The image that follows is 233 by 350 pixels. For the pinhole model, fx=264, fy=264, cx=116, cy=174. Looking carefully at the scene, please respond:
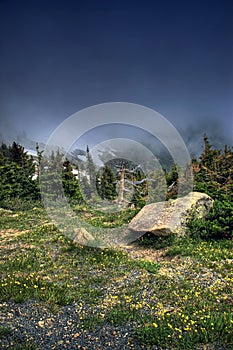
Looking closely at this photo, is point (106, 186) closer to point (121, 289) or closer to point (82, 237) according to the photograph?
point (82, 237)

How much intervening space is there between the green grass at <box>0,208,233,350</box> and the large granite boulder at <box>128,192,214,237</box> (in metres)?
0.78

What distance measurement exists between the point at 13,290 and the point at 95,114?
14.6 m

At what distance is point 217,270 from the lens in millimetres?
11164

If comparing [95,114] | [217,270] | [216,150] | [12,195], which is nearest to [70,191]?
[12,195]

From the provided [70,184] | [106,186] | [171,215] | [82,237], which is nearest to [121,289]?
[82,237]

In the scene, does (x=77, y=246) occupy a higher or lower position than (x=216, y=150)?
lower

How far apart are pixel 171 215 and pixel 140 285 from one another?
24.8 ft

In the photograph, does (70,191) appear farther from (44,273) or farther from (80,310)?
(80,310)

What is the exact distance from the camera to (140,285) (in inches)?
395

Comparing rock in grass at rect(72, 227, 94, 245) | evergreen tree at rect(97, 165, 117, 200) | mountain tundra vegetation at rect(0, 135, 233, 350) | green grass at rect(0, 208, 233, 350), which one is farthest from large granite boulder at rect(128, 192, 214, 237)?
evergreen tree at rect(97, 165, 117, 200)

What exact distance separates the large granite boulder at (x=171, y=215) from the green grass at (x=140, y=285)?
0.78 metres

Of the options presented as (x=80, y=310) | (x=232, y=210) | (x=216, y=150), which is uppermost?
(x=216, y=150)

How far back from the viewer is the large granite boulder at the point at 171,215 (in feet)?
52.3

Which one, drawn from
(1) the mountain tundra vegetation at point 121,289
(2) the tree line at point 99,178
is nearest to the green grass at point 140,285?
(1) the mountain tundra vegetation at point 121,289
